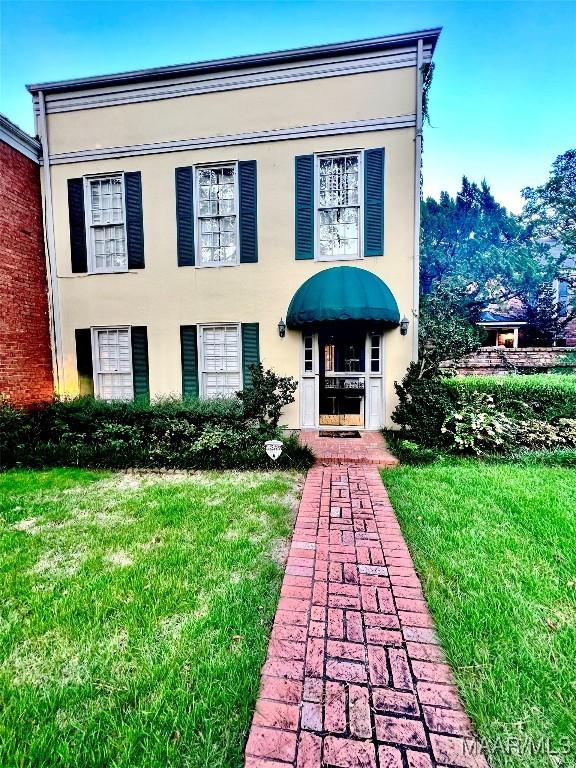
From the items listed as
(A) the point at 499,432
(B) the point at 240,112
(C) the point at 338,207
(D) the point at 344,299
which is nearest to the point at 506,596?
(A) the point at 499,432

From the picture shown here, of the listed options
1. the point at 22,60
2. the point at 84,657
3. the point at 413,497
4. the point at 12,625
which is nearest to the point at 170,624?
the point at 84,657

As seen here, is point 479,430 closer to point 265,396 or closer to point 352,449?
point 352,449

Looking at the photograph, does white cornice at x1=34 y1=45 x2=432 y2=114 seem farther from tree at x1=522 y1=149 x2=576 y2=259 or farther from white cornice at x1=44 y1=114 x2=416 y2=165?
tree at x1=522 y1=149 x2=576 y2=259

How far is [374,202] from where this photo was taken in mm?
8250

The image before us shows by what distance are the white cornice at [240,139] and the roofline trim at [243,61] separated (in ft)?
4.73

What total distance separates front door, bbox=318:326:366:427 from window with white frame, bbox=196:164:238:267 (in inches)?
129

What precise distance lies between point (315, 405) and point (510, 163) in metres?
34.0

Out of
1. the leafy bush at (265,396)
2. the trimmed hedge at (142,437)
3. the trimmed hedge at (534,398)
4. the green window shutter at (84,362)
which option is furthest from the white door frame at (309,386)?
the green window shutter at (84,362)

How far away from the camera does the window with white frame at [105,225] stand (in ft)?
30.7

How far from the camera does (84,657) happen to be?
92.8 inches

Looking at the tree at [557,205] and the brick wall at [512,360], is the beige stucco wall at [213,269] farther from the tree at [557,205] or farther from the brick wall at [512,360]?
the tree at [557,205]

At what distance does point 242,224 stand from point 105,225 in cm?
386

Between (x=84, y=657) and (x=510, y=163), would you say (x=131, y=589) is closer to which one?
(x=84, y=657)

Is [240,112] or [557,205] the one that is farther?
[557,205]
